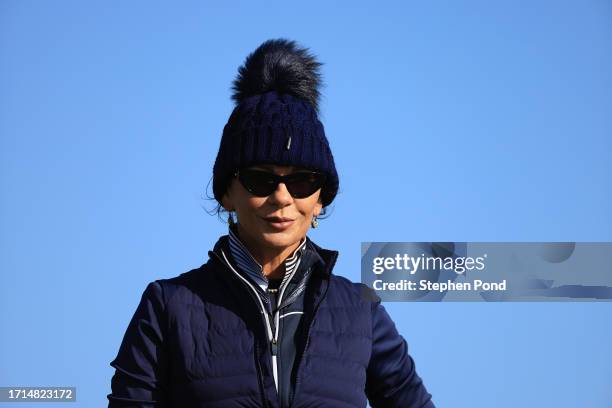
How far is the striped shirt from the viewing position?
3820 millimetres

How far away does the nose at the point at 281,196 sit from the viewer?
3732mm

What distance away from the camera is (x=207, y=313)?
3.75 m

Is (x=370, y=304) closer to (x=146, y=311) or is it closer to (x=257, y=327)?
(x=257, y=327)

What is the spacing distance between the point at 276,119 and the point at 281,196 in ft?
1.18

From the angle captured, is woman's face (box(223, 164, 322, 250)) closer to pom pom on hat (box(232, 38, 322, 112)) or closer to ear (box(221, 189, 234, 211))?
ear (box(221, 189, 234, 211))

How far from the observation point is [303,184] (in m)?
3.82

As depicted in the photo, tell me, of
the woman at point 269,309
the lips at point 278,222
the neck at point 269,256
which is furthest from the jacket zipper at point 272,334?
the lips at point 278,222

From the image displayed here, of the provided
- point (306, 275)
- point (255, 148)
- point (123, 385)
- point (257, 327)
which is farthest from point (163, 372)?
point (255, 148)

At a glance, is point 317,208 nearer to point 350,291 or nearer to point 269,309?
point 350,291

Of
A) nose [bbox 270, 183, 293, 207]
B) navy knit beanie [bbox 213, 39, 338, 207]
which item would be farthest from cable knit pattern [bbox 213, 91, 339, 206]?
nose [bbox 270, 183, 293, 207]

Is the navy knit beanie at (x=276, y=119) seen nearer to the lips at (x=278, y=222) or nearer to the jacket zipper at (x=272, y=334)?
the lips at (x=278, y=222)

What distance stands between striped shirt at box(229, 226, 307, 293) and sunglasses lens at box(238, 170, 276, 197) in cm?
28

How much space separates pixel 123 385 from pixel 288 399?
0.71 meters

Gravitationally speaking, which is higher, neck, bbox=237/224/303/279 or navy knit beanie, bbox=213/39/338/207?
navy knit beanie, bbox=213/39/338/207
